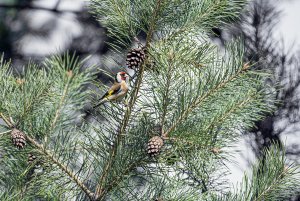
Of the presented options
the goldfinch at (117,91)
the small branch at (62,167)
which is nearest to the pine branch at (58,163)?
the small branch at (62,167)

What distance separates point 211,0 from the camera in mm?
1808

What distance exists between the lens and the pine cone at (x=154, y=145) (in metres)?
1.61

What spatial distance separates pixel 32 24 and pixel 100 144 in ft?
11.2

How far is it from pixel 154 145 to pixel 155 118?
0.09 meters

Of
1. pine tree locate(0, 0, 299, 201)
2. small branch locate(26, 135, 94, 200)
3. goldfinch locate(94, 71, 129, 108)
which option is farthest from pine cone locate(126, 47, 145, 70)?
small branch locate(26, 135, 94, 200)

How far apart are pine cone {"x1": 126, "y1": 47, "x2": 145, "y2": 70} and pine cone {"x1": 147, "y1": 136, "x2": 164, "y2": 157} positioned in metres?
0.17

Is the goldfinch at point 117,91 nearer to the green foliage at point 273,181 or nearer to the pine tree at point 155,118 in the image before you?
the pine tree at point 155,118

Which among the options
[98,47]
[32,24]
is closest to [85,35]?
[98,47]

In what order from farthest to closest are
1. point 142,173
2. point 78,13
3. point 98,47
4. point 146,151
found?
point 78,13 < point 98,47 < point 142,173 < point 146,151

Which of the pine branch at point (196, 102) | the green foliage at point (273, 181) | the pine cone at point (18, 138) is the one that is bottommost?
the pine cone at point (18, 138)

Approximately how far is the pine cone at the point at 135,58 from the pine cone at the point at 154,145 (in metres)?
0.17

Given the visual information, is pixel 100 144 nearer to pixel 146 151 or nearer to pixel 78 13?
pixel 146 151

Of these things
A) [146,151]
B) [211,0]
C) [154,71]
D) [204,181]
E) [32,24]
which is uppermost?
[211,0]

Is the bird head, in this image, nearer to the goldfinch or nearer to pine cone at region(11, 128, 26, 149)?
the goldfinch
